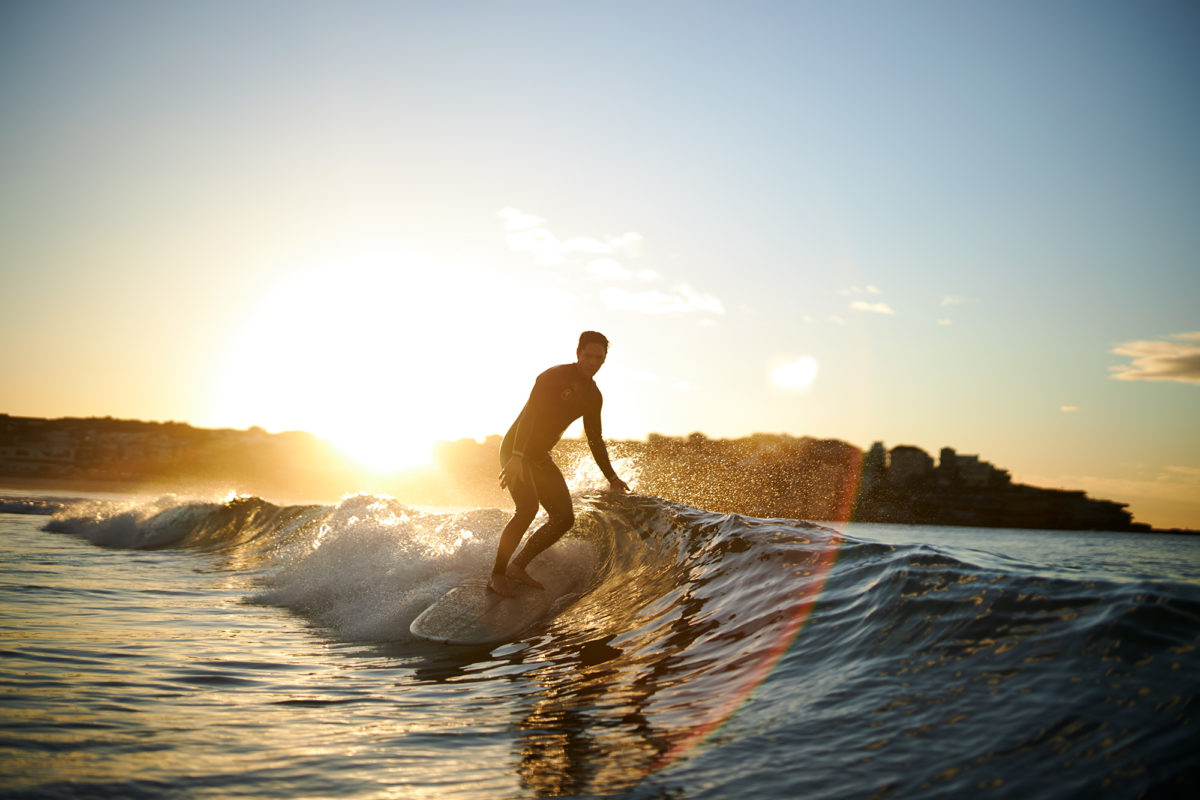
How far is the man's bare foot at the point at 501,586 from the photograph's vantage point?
7.36 metres

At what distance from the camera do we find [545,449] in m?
7.39

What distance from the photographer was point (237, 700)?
453 cm

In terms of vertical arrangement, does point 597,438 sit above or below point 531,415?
below

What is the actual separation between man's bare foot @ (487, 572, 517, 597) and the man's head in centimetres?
230

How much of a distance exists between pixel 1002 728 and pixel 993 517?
227ft

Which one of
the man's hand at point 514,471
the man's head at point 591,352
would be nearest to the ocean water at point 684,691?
the man's hand at point 514,471

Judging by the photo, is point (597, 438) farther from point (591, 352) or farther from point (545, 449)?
point (591, 352)

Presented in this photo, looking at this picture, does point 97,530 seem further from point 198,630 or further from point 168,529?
point 198,630

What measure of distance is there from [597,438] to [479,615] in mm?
2155

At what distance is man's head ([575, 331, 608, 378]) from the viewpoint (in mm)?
7180

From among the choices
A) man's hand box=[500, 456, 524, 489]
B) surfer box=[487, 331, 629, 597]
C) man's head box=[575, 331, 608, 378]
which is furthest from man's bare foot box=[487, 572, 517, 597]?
man's head box=[575, 331, 608, 378]

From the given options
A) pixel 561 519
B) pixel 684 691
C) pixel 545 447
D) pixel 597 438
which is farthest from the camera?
pixel 597 438

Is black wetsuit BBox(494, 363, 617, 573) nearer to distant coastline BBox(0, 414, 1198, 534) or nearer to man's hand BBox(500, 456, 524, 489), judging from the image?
man's hand BBox(500, 456, 524, 489)

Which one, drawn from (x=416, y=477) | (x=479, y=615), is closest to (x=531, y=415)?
(x=479, y=615)
